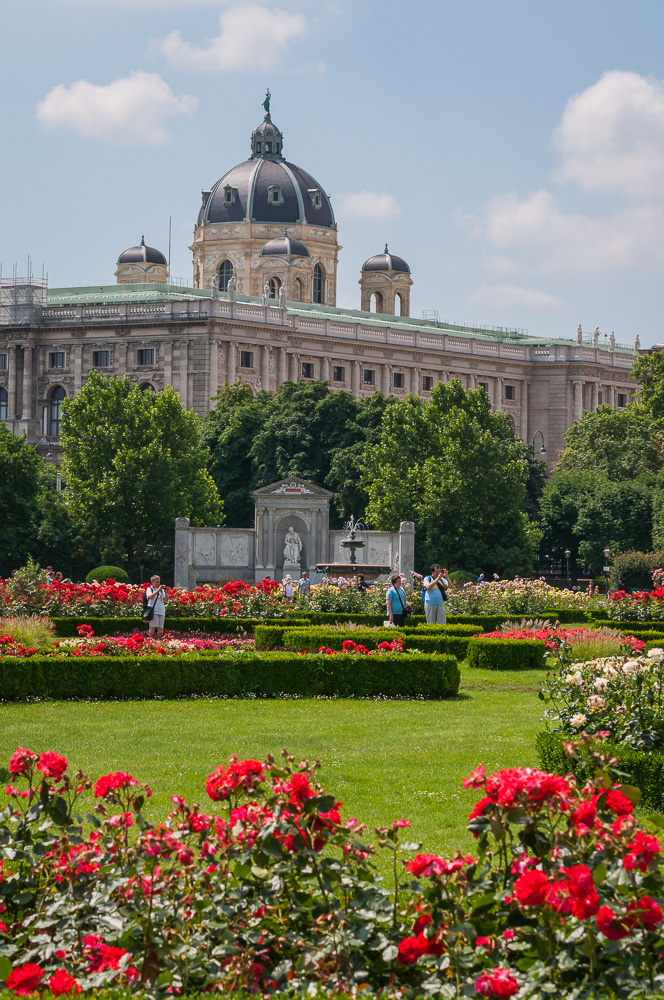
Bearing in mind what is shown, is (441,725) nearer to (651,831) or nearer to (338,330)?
(651,831)

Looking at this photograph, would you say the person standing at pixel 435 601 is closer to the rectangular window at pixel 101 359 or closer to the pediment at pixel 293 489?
the pediment at pixel 293 489

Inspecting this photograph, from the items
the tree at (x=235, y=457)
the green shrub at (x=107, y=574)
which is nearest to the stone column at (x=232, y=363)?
the tree at (x=235, y=457)

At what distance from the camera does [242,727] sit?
55.9 feet

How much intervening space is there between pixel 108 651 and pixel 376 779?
8.93m

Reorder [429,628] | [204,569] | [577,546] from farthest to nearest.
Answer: [577,546]
[204,569]
[429,628]

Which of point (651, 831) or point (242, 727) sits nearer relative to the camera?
point (651, 831)

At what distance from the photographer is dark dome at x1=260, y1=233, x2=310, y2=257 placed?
409 feet

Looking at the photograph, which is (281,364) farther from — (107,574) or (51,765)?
(51,765)

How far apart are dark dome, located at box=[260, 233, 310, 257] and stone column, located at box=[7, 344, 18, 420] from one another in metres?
28.7

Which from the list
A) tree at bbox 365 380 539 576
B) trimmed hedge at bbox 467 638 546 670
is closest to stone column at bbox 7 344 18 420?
tree at bbox 365 380 539 576

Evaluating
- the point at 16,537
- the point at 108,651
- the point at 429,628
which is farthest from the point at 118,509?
the point at 108,651

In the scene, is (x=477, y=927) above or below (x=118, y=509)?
below

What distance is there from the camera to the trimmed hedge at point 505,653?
25375 millimetres

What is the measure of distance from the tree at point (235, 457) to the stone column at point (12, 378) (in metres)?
26.6
